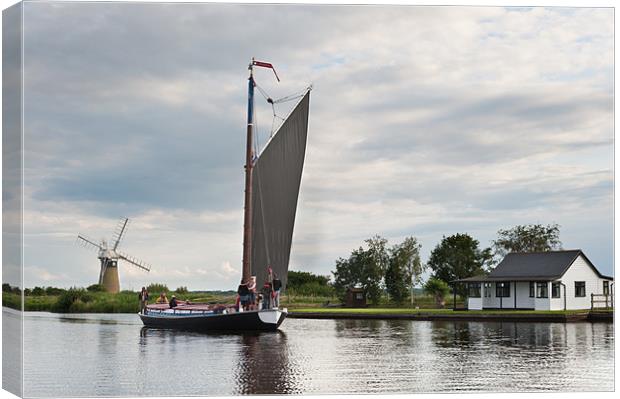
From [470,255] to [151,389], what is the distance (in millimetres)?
27603

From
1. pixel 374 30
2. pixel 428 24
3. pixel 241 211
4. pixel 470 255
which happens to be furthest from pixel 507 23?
pixel 470 255

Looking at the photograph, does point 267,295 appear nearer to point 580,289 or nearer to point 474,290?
point 474,290

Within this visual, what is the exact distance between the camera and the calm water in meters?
14.4

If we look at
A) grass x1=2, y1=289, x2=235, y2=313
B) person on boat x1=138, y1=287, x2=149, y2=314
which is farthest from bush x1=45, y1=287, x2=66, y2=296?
person on boat x1=138, y1=287, x2=149, y2=314

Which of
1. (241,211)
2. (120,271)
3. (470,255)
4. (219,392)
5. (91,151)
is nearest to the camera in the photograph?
(219,392)

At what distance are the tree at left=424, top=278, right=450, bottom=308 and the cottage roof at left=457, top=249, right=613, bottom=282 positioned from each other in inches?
50.6

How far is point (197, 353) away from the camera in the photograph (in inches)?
778

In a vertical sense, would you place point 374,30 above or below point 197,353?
above

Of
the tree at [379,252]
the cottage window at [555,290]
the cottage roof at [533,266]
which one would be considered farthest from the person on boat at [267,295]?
the cottage window at [555,290]

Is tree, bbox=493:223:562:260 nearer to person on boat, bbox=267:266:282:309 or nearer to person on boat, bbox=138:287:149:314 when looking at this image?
person on boat, bbox=267:266:282:309

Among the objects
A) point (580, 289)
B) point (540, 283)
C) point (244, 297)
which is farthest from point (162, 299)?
point (580, 289)

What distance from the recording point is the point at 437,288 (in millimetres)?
39250

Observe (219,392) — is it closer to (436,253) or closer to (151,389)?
(151,389)

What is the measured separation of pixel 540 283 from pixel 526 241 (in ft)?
6.98
